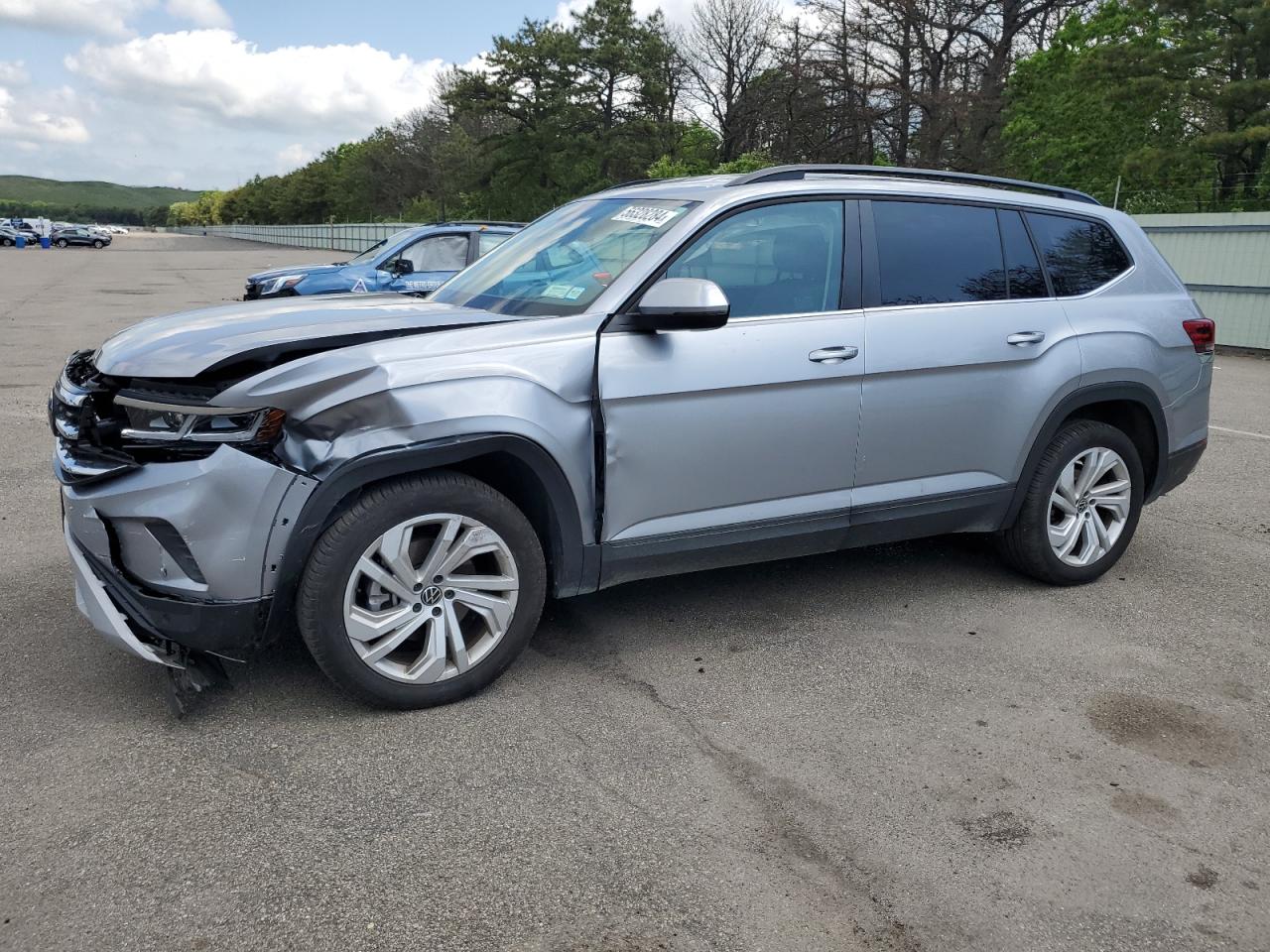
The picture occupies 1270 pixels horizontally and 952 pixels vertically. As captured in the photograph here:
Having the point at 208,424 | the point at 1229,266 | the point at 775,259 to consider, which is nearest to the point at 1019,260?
the point at 775,259

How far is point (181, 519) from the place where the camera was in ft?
10.2

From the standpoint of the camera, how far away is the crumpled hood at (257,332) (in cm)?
333

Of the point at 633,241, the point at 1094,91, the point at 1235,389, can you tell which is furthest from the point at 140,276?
the point at 633,241

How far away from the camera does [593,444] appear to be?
363 cm

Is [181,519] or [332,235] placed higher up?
[332,235]

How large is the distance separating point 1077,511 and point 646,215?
241cm

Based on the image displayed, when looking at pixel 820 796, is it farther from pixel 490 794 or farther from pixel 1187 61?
pixel 1187 61

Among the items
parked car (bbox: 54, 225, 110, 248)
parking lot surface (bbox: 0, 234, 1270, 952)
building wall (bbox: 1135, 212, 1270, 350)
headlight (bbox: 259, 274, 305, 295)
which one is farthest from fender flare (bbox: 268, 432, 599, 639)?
parked car (bbox: 54, 225, 110, 248)

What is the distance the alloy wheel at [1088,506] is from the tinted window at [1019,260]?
781mm

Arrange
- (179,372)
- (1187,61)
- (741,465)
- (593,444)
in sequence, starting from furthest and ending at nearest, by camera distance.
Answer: (1187,61)
(741,465)
(593,444)
(179,372)

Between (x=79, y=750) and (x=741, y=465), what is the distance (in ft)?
7.78

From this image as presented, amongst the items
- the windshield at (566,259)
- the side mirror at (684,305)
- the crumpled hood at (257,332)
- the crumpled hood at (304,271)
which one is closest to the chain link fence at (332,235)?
the crumpled hood at (304,271)

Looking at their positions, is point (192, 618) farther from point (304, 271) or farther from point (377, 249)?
point (304, 271)

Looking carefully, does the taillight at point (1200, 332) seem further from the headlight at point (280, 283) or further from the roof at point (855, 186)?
the headlight at point (280, 283)
